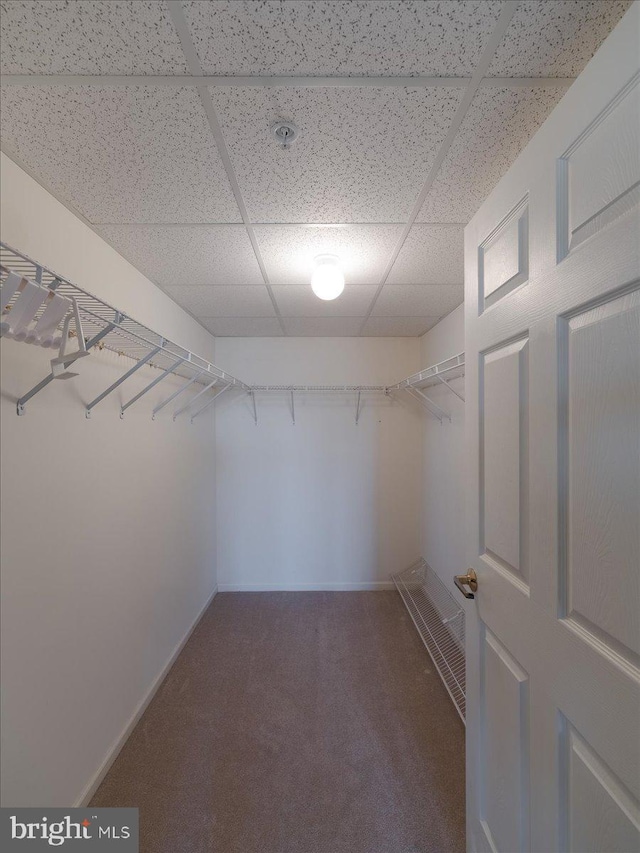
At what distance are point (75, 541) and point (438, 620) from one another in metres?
2.46

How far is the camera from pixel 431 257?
181 cm

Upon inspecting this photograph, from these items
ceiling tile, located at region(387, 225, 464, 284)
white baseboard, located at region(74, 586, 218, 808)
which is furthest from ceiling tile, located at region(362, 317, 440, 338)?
white baseboard, located at region(74, 586, 218, 808)

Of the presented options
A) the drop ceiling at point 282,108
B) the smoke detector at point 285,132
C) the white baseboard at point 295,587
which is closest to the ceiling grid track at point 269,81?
the drop ceiling at point 282,108

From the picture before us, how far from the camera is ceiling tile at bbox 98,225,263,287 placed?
158 centimetres

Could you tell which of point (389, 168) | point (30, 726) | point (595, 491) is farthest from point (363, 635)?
point (389, 168)

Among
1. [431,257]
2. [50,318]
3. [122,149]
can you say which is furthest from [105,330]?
[431,257]

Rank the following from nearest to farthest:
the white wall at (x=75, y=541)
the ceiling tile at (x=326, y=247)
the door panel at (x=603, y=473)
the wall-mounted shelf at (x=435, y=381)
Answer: the door panel at (x=603, y=473) < the white wall at (x=75, y=541) < the ceiling tile at (x=326, y=247) < the wall-mounted shelf at (x=435, y=381)

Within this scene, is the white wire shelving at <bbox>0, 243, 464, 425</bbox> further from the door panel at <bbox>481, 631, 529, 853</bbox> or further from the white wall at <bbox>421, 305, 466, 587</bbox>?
the door panel at <bbox>481, 631, 529, 853</bbox>

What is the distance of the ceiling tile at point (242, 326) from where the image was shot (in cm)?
291

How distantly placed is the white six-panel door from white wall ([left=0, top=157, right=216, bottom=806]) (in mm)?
1432

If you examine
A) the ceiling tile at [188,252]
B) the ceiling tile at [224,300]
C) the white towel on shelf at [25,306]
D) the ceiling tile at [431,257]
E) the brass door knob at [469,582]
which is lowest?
the brass door knob at [469,582]

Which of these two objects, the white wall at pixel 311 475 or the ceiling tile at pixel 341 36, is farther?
the white wall at pixel 311 475

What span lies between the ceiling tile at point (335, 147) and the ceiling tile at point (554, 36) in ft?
0.43

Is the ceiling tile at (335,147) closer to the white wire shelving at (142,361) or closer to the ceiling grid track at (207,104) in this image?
the ceiling grid track at (207,104)
